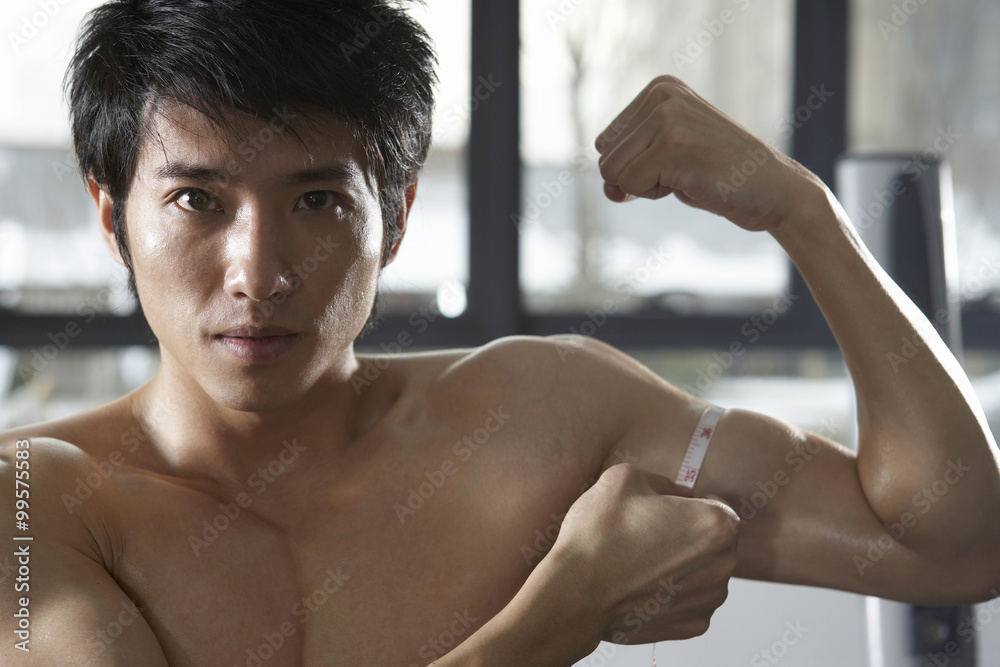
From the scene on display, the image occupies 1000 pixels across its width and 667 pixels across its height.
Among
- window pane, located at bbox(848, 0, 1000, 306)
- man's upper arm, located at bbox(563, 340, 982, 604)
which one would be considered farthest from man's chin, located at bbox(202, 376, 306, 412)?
window pane, located at bbox(848, 0, 1000, 306)

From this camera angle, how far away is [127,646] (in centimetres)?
82

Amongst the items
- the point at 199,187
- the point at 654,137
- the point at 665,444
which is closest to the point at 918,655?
the point at 665,444

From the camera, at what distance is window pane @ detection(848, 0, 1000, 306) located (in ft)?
7.98

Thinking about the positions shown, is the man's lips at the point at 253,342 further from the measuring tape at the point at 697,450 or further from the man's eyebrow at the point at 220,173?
the measuring tape at the point at 697,450

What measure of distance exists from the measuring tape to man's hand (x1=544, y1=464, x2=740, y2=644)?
0.08 meters

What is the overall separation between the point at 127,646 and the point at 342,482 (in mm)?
322

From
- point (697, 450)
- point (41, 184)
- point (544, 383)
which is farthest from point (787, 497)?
point (41, 184)

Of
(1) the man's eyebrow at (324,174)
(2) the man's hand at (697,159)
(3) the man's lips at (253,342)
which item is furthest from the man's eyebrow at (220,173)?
(2) the man's hand at (697,159)

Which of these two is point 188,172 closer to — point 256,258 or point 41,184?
point 256,258

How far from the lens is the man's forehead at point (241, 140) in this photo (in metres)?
0.91

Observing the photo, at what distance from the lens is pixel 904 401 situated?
967 millimetres

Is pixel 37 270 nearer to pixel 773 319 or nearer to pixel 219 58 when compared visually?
pixel 219 58

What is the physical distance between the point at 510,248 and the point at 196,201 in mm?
1502

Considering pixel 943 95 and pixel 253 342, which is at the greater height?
pixel 943 95
